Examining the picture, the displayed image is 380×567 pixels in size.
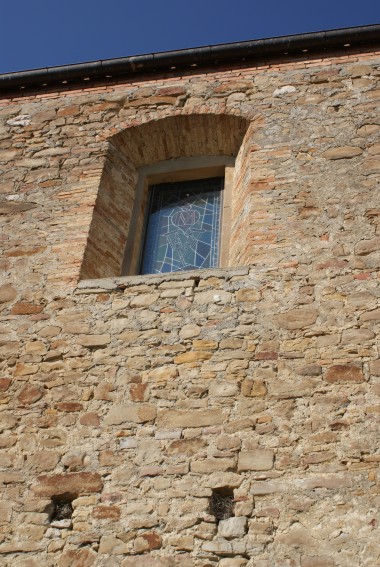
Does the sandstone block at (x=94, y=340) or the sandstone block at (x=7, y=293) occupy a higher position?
the sandstone block at (x=7, y=293)

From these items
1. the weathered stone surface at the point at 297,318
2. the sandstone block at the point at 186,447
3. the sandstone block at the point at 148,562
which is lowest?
the sandstone block at the point at 148,562

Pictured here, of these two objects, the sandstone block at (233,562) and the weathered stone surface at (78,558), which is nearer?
the sandstone block at (233,562)

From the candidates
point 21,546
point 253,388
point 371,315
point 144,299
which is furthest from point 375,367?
point 21,546

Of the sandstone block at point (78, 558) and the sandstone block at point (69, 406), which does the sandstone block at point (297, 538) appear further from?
the sandstone block at point (69, 406)

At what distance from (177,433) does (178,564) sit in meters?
0.82

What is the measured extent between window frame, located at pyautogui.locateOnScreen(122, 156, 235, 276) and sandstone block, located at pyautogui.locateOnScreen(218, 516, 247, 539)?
2.57 metres

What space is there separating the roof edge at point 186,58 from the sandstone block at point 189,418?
3.80 m

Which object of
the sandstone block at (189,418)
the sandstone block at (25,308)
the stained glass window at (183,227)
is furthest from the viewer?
the stained glass window at (183,227)

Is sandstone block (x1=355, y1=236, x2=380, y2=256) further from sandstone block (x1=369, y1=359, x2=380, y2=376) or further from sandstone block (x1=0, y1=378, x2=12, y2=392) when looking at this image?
sandstone block (x1=0, y1=378, x2=12, y2=392)

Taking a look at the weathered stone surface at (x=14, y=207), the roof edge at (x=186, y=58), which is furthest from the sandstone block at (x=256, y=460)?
the roof edge at (x=186, y=58)

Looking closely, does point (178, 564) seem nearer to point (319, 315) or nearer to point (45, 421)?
point (45, 421)

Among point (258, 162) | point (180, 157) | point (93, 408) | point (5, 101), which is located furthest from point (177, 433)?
point (5, 101)

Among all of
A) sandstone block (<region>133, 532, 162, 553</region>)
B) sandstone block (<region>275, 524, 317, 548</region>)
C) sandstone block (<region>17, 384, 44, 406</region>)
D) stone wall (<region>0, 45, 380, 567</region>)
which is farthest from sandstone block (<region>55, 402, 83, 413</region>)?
sandstone block (<region>275, 524, 317, 548</region>)

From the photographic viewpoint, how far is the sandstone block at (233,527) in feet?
13.0
